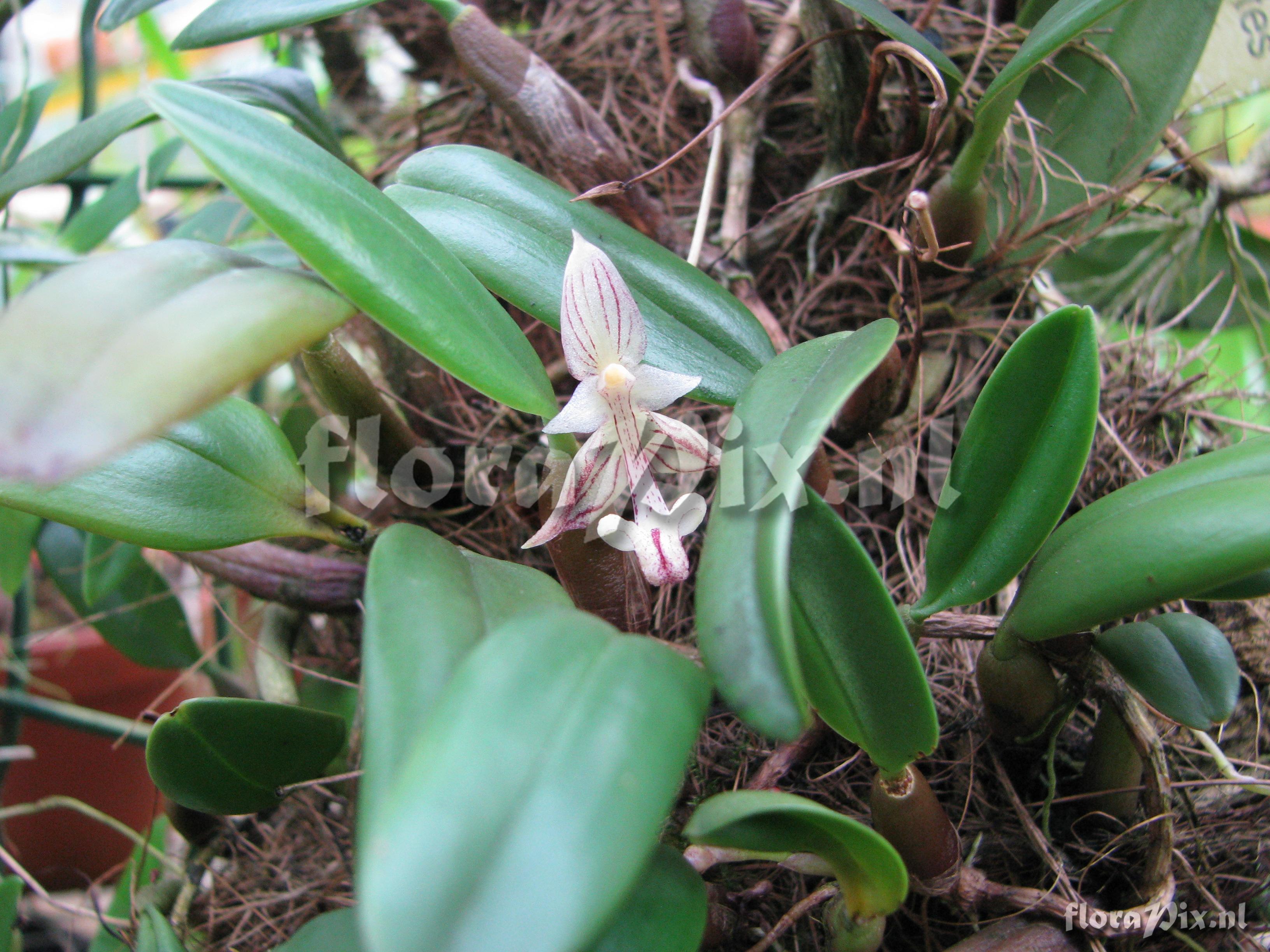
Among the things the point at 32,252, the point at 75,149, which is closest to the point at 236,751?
the point at 75,149

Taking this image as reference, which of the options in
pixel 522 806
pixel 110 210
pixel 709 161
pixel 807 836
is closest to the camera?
pixel 522 806

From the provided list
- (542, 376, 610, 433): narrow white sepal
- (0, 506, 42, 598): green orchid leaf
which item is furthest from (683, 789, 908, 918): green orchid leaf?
(0, 506, 42, 598): green orchid leaf

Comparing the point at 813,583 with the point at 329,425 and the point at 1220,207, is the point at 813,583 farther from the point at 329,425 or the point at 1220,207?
the point at 1220,207

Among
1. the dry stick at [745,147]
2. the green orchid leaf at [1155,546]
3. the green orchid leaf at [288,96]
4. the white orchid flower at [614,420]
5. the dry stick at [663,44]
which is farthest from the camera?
the dry stick at [663,44]

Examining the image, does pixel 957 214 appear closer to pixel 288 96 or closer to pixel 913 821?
pixel 913 821

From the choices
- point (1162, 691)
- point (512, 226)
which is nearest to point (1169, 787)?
point (1162, 691)

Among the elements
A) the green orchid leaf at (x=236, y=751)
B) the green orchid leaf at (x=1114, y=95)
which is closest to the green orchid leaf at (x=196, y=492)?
the green orchid leaf at (x=236, y=751)

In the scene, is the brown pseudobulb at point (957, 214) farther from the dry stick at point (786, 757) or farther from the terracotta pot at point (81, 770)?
the terracotta pot at point (81, 770)
